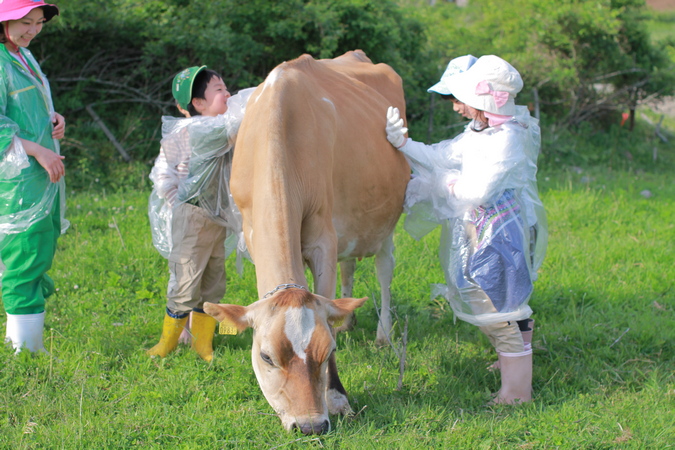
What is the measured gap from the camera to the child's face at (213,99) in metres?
4.64

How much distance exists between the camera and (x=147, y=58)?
8.72 metres

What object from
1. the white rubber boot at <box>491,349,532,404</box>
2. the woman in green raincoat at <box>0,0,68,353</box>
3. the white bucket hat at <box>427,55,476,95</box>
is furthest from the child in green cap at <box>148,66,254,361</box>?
the white rubber boot at <box>491,349,532,404</box>

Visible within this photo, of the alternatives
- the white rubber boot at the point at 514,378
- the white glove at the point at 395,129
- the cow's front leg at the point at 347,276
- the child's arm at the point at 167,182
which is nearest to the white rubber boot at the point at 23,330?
the child's arm at the point at 167,182

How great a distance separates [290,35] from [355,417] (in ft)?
21.2

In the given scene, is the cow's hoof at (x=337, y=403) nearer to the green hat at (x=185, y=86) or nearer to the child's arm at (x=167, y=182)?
the child's arm at (x=167, y=182)

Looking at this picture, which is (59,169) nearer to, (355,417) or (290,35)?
(355,417)

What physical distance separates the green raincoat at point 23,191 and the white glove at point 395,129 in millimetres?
2165

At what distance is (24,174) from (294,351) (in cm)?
214

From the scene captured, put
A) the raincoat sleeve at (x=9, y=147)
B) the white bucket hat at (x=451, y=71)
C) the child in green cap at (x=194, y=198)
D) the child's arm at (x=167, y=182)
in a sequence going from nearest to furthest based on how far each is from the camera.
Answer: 1. the raincoat sleeve at (x=9, y=147)
2. the white bucket hat at (x=451, y=71)
3. the child in green cap at (x=194, y=198)
4. the child's arm at (x=167, y=182)

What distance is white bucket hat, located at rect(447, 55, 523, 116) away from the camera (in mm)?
3850

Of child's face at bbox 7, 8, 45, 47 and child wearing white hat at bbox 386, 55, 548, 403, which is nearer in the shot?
child wearing white hat at bbox 386, 55, 548, 403

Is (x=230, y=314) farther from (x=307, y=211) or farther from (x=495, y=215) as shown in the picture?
(x=495, y=215)

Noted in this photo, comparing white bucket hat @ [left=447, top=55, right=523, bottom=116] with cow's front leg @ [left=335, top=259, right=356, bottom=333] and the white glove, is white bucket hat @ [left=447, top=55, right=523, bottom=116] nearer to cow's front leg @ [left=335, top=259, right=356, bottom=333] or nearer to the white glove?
the white glove

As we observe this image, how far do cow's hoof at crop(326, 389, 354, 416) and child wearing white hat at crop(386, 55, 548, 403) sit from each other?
89 cm
